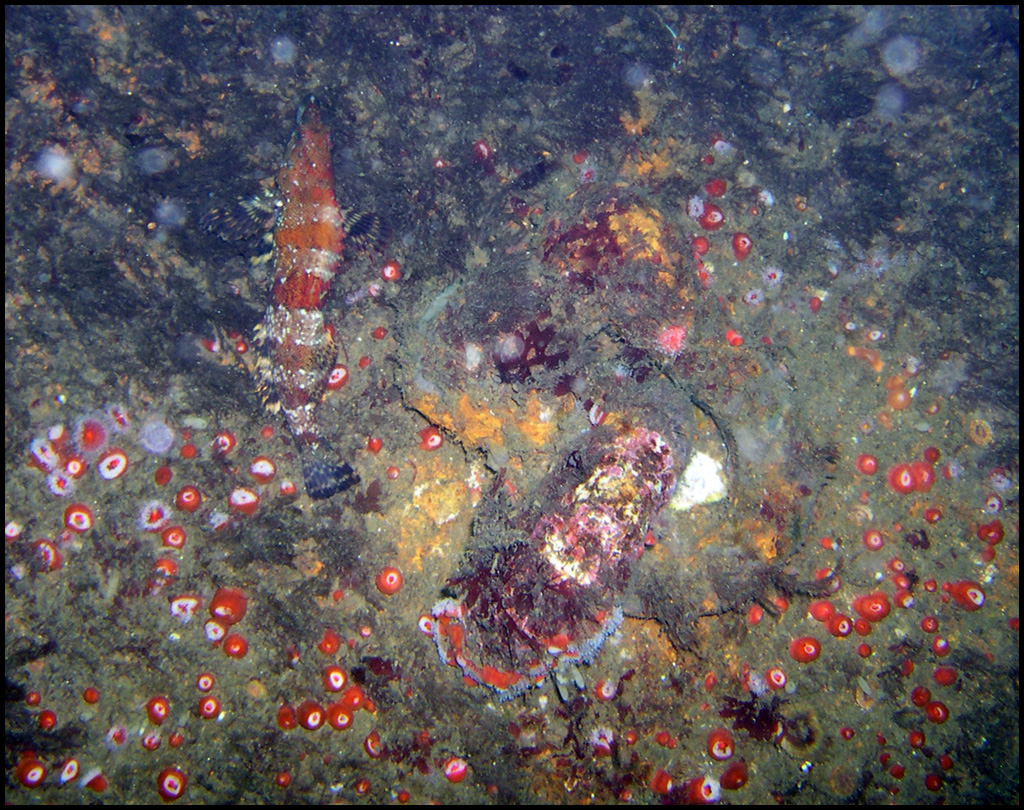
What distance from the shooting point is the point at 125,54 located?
4918mm

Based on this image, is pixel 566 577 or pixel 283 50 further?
pixel 283 50

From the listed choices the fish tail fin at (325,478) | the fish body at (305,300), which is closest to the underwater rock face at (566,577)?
the fish tail fin at (325,478)

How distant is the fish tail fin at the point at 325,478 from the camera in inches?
171

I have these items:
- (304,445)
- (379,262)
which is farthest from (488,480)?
(379,262)

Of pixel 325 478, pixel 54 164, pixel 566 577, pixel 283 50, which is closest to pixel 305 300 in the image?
pixel 325 478

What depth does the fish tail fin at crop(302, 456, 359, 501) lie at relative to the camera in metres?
4.34

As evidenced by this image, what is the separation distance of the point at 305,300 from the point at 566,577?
3725mm

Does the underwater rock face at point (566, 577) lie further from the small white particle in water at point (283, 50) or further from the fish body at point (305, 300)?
the small white particle in water at point (283, 50)

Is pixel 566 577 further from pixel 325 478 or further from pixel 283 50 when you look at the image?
pixel 283 50

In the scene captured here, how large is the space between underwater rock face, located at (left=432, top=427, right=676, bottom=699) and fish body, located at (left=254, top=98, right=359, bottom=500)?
1.84 metres

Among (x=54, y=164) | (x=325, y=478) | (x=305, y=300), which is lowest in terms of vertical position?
(x=325, y=478)

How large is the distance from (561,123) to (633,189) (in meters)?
1.68

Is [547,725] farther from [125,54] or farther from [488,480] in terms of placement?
[125,54]

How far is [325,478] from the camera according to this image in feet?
14.3
